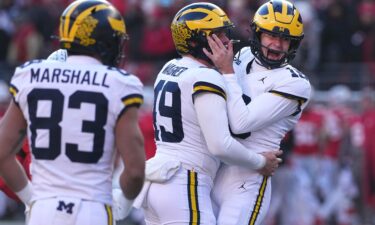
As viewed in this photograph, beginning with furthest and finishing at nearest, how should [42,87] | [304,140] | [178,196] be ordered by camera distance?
[304,140], [178,196], [42,87]

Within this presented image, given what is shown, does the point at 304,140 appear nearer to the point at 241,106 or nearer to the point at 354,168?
the point at 354,168

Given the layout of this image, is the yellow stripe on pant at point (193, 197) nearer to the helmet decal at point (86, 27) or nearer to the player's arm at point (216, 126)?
the player's arm at point (216, 126)

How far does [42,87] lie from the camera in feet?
16.4

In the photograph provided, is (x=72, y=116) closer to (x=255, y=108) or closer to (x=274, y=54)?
(x=255, y=108)

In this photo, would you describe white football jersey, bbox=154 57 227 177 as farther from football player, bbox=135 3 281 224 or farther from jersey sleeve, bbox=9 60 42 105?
jersey sleeve, bbox=9 60 42 105

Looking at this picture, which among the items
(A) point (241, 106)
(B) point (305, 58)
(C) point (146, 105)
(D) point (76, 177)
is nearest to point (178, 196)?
(A) point (241, 106)

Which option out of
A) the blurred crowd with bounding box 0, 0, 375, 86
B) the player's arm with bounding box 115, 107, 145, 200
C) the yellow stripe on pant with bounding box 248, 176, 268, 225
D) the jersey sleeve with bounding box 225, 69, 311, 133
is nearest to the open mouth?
the jersey sleeve with bounding box 225, 69, 311, 133

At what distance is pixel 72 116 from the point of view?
16.3ft

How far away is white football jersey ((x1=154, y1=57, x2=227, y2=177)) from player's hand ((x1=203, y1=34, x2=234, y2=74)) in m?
0.09

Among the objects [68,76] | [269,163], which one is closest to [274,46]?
[269,163]

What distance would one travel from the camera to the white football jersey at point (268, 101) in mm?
6090

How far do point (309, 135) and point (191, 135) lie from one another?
827 cm

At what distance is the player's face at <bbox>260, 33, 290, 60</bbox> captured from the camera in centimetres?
630

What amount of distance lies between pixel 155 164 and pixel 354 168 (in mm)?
8802
